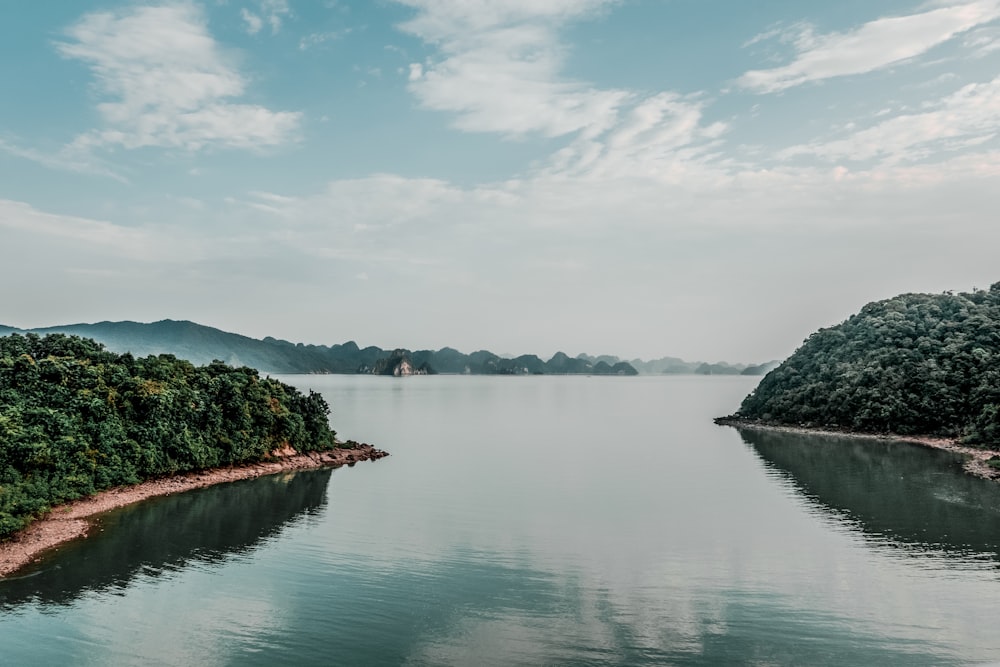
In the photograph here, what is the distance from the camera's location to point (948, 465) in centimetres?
9325

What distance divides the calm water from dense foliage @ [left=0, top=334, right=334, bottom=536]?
6.05m

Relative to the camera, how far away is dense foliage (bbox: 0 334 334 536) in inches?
2175

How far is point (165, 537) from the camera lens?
54344 mm

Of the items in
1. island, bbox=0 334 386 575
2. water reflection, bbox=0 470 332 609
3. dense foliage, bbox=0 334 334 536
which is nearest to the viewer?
water reflection, bbox=0 470 332 609

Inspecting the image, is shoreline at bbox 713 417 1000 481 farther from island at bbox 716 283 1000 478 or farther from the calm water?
the calm water

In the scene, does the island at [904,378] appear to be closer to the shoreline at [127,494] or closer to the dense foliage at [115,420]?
the shoreline at [127,494]

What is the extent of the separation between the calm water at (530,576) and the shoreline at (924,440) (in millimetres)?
6835

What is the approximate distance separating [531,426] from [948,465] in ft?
291

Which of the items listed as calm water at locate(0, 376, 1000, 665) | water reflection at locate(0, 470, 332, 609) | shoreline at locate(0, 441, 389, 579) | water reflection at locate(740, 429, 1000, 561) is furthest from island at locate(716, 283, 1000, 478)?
shoreline at locate(0, 441, 389, 579)

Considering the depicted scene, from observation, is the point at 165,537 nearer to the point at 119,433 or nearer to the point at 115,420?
the point at 119,433

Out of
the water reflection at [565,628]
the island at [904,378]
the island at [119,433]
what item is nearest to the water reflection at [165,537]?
the island at [119,433]

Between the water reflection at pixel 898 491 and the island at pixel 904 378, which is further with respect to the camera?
the island at pixel 904 378

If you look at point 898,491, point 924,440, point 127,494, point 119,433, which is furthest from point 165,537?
point 924,440

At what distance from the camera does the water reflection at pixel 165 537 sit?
137 ft
